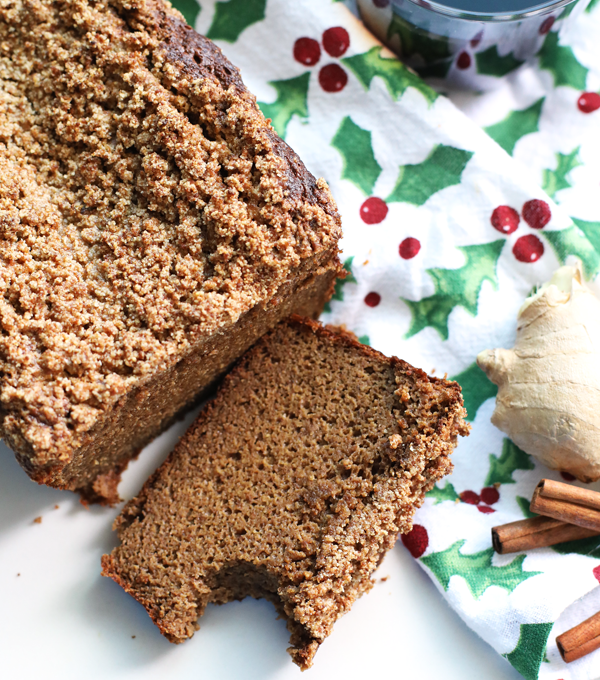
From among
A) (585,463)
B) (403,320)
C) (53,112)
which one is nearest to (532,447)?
(585,463)

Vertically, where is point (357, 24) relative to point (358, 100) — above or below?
above

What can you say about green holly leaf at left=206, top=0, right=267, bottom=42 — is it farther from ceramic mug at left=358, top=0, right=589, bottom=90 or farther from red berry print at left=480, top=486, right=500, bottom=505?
red berry print at left=480, top=486, right=500, bottom=505

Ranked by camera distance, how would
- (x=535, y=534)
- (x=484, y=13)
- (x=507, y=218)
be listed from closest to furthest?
(x=484, y=13) → (x=535, y=534) → (x=507, y=218)

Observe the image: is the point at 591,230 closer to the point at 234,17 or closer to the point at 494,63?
the point at 494,63

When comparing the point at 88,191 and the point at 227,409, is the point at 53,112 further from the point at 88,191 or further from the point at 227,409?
the point at 227,409

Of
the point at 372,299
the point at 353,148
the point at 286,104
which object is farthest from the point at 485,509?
the point at 286,104

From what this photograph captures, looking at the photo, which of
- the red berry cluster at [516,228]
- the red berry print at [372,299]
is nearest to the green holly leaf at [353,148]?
the red berry print at [372,299]

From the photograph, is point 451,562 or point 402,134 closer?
point 451,562
